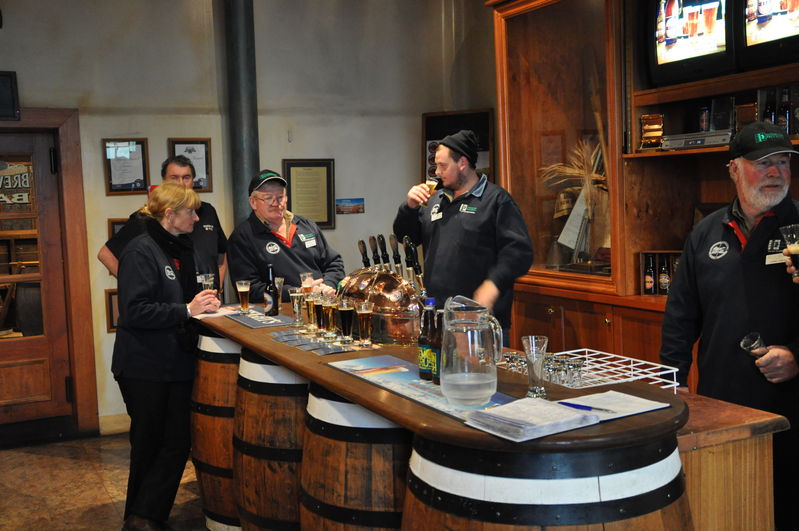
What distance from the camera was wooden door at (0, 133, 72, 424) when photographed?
5227mm

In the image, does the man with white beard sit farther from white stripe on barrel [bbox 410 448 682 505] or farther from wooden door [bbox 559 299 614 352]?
wooden door [bbox 559 299 614 352]

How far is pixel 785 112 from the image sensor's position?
11.8 feet

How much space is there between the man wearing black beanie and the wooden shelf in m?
0.96

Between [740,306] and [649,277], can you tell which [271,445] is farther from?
[649,277]

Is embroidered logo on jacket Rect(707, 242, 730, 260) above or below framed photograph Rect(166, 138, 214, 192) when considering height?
below

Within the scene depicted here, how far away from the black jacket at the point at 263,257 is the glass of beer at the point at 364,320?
1.33 m

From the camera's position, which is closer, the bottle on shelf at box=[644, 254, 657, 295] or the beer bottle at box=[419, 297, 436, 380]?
the beer bottle at box=[419, 297, 436, 380]

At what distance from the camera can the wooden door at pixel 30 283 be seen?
17.1ft

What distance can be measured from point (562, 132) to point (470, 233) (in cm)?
138

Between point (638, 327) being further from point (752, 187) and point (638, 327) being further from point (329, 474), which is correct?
point (329, 474)

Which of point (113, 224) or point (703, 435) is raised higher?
point (113, 224)

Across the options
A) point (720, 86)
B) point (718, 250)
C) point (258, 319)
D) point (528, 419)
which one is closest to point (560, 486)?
point (528, 419)

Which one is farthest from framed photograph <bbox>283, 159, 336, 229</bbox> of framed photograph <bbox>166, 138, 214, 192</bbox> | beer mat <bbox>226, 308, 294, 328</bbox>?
beer mat <bbox>226, 308, 294, 328</bbox>

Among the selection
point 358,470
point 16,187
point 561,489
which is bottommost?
point 358,470
